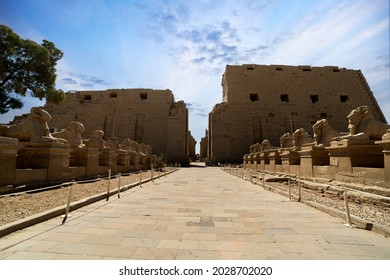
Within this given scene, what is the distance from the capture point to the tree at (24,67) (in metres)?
15.8

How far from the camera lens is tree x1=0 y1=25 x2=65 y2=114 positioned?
1578 centimetres

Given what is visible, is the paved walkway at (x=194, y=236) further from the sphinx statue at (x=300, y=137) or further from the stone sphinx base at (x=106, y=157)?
the stone sphinx base at (x=106, y=157)

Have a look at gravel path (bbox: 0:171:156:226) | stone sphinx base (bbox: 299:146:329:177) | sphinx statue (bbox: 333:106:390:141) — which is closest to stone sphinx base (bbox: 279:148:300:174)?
stone sphinx base (bbox: 299:146:329:177)

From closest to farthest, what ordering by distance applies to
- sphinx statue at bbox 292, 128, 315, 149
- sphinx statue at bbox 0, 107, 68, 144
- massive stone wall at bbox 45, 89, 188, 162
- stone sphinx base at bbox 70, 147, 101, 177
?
sphinx statue at bbox 0, 107, 68, 144, stone sphinx base at bbox 70, 147, 101, 177, sphinx statue at bbox 292, 128, 315, 149, massive stone wall at bbox 45, 89, 188, 162

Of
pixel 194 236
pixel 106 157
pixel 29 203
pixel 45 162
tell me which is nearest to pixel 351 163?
pixel 194 236

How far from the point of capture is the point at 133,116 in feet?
90.1

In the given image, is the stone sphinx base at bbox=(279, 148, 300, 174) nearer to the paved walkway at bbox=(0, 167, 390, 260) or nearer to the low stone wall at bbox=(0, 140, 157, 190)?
the paved walkway at bbox=(0, 167, 390, 260)

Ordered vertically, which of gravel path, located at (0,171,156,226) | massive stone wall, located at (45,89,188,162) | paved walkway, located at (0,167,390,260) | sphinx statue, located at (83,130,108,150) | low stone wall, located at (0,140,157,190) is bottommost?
paved walkway, located at (0,167,390,260)

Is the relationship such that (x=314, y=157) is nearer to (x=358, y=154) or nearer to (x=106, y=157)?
(x=358, y=154)

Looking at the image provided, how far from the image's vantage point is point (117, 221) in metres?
3.52

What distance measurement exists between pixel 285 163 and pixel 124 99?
2291cm

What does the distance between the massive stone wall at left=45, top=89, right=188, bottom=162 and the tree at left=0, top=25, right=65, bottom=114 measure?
9.24 m

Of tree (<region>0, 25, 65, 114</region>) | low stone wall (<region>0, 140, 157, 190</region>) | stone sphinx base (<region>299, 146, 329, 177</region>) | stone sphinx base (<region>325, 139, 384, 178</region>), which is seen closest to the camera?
low stone wall (<region>0, 140, 157, 190</region>)

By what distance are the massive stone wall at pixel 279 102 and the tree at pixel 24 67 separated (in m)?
15.7
